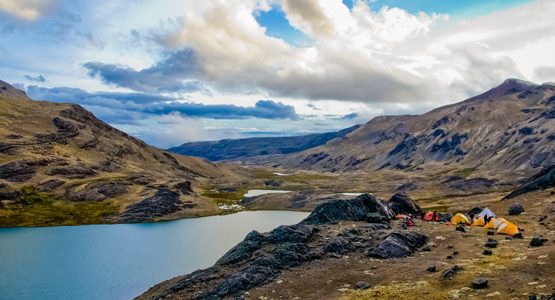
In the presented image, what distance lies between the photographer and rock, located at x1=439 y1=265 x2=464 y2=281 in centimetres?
4913

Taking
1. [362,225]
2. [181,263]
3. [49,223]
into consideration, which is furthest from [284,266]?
[49,223]

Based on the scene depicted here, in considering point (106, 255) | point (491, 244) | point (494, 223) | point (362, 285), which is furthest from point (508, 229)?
point (106, 255)

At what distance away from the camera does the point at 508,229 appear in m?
71.3

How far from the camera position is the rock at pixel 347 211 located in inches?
3221

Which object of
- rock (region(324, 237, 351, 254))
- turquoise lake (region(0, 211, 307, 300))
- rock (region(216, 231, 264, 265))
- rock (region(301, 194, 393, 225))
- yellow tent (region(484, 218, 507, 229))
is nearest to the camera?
rock (region(324, 237, 351, 254))

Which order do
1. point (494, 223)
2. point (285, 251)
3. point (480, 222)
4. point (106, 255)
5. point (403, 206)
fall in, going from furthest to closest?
point (106, 255), point (403, 206), point (480, 222), point (494, 223), point (285, 251)

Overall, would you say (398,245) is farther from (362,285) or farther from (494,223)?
(494,223)

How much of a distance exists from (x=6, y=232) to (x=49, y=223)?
Answer: 69.2 ft

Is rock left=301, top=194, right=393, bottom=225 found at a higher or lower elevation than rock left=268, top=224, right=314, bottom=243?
higher

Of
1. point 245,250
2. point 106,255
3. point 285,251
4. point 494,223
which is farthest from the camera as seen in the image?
point 106,255

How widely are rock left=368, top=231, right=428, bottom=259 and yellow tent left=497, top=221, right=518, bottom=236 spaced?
42.9 feet

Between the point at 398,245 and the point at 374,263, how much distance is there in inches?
218

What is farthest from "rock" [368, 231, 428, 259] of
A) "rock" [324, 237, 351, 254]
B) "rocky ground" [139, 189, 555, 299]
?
"rock" [324, 237, 351, 254]

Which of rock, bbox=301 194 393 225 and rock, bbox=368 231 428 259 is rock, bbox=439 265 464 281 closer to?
rock, bbox=368 231 428 259
